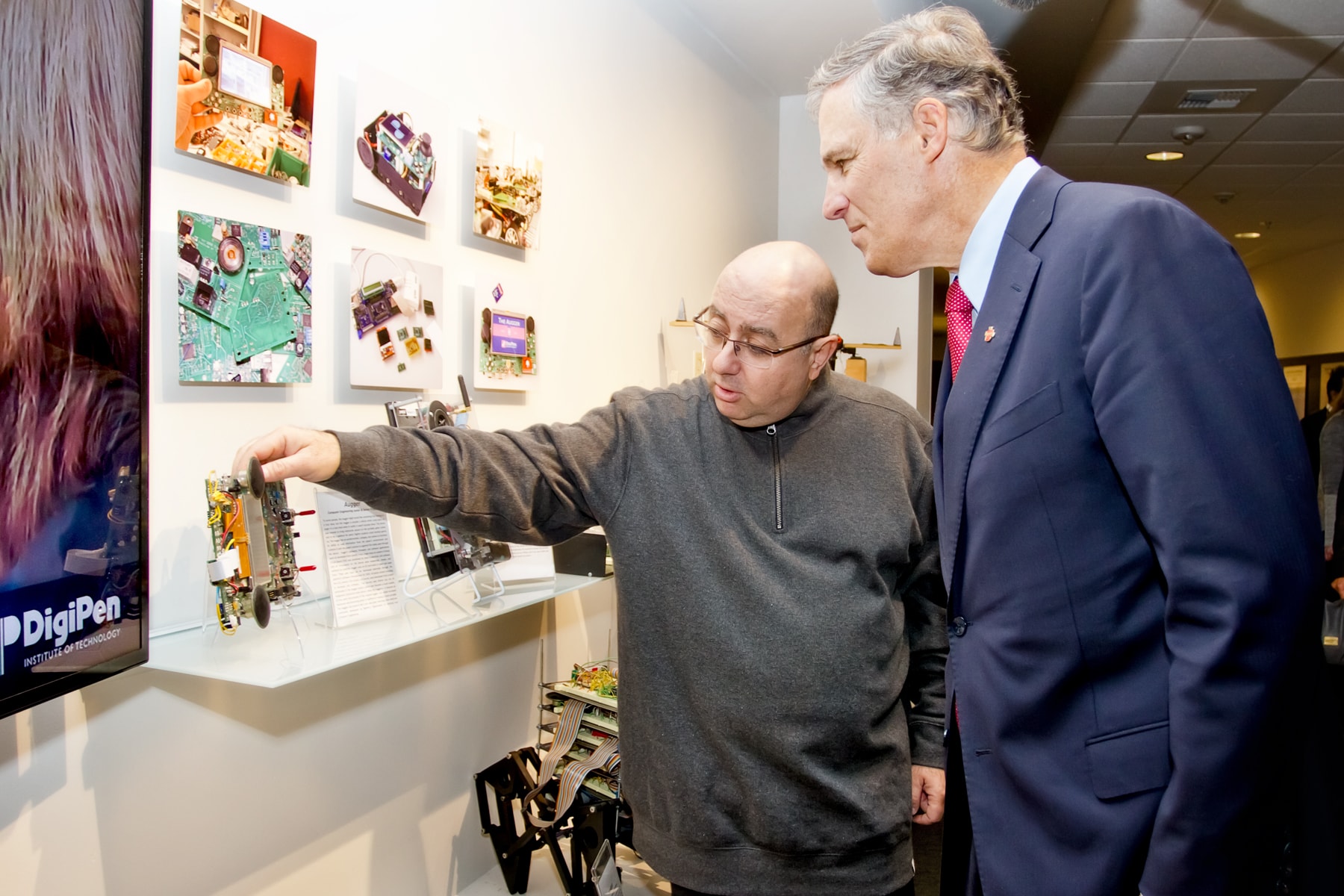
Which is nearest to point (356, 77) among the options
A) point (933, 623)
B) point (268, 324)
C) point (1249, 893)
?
point (268, 324)

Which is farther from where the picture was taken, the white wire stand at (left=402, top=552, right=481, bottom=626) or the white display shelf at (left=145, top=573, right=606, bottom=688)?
the white wire stand at (left=402, top=552, right=481, bottom=626)

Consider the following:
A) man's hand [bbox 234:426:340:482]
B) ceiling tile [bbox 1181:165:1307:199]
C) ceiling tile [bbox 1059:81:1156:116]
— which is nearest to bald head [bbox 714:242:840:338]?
man's hand [bbox 234:426:340:482]

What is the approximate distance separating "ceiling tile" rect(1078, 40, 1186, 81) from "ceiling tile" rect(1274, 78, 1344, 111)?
84 cm

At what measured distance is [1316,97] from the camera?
4.57 m

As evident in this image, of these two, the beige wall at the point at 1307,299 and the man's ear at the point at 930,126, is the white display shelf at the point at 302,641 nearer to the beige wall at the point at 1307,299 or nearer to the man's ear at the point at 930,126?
the man's ear at the point at 930,126

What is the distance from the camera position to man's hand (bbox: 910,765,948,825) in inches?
62.1

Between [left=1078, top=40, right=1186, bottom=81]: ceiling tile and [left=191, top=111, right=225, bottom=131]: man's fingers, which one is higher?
[left=1078, top=40, right=1186, bottom=81]: ceiling tile

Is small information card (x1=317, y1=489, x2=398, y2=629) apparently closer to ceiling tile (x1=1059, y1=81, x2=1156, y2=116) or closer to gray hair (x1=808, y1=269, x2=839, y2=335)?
gray hair (x1=808, y1=269, x2=839, y2=335)

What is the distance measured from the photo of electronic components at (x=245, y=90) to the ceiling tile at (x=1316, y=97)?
489 cm

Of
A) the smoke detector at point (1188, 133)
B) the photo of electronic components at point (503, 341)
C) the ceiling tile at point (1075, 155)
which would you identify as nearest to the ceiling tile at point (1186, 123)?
the smoke detector at point (1188, 133)

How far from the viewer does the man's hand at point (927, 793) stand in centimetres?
158

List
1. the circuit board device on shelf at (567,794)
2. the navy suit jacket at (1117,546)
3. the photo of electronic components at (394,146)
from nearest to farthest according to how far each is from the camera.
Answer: the navy suit jacket at (1117,546) < the photo of electronic components at (394,146) < the circuit board device on shelf at (567,794)

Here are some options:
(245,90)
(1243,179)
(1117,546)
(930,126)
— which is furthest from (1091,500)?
(1243,179)

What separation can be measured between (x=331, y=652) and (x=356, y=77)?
45.9 inches
